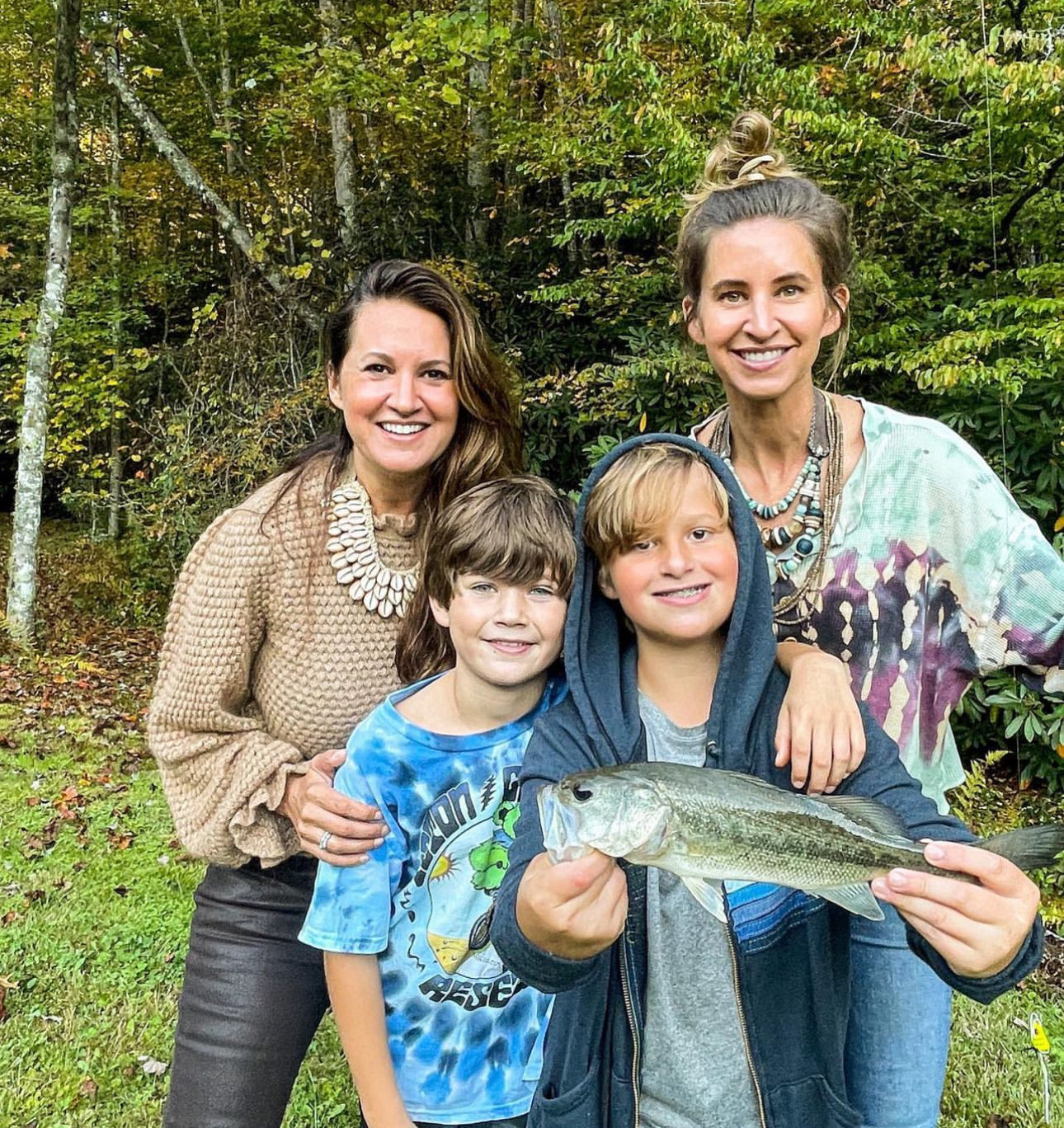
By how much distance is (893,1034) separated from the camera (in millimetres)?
2164

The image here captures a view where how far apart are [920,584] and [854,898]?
2.94 feet

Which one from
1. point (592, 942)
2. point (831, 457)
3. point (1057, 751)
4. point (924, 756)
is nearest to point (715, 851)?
point (592, 942)

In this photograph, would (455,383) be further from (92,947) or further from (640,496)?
(92,947)

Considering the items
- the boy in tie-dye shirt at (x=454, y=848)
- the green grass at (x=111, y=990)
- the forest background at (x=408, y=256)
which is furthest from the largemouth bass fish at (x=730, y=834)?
the green grass at (x=111, y=990)

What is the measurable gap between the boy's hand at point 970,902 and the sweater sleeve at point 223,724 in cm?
155

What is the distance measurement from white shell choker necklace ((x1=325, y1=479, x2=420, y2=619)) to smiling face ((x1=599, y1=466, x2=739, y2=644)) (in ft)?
2.74

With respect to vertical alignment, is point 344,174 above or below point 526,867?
above

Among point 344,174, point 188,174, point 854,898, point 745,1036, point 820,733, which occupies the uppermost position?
point 344,174

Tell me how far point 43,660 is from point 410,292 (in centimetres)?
982

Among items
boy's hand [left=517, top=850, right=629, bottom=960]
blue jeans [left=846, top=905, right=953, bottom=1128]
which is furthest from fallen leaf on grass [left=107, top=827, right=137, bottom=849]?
boy's hand [left=517, top=850, right=629, bottom=960]

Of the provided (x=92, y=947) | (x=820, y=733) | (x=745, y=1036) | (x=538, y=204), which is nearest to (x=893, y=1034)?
(x=745, y=1036)

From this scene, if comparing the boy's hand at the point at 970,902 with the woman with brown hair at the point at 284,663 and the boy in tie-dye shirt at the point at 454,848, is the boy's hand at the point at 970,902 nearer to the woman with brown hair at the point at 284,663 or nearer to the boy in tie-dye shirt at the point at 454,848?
the boy in tie-dye shirt at the point at 454,848

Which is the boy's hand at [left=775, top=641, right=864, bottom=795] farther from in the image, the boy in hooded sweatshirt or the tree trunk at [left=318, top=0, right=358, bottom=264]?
the tree trunk at [left=318, top=0, right=358, bottom=264]

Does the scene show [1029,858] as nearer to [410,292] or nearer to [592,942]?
[592,942]
